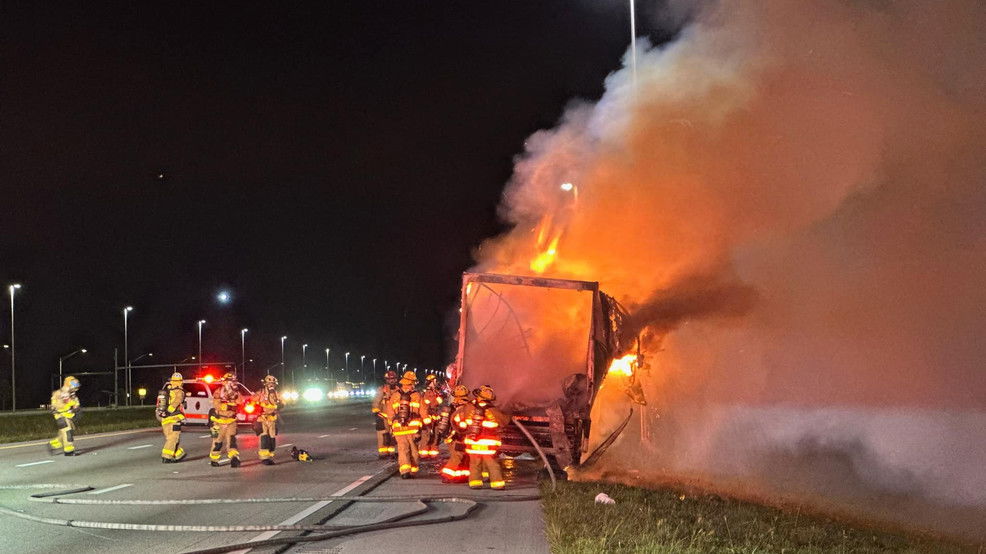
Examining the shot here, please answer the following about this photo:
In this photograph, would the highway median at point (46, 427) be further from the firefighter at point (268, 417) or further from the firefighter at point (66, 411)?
the firefighter at point (268, 417)

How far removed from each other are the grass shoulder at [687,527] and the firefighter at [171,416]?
7.77 m

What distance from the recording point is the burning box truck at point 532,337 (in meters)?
13.5

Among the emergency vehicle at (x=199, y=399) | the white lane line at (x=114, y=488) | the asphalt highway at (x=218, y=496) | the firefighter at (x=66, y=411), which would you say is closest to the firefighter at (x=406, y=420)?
the asphalt highway at (x=218, y=496)

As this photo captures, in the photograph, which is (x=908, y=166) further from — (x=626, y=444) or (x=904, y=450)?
(x=626, y=444)

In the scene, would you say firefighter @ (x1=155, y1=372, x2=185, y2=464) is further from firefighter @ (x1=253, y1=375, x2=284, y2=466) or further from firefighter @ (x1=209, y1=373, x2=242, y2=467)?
firefighter @ (x1=253, y1=375, x2=284, y2=466)

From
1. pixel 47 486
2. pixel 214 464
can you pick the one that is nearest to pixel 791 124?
pixel 214 464

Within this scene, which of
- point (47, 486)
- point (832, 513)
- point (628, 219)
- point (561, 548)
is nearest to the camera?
point (561, 548)

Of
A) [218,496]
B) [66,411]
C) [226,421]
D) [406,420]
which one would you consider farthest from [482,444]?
[66,411]

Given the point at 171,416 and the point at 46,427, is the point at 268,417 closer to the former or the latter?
the point at 171,416

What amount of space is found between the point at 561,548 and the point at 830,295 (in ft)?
45.1

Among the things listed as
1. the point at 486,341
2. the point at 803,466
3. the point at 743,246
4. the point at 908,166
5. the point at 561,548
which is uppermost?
the point at 908,166

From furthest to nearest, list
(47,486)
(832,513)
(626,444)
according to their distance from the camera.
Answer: (626,444) < (832,513) < (47,486)

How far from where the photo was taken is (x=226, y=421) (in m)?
15.5

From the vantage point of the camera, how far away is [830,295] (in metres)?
18.9
